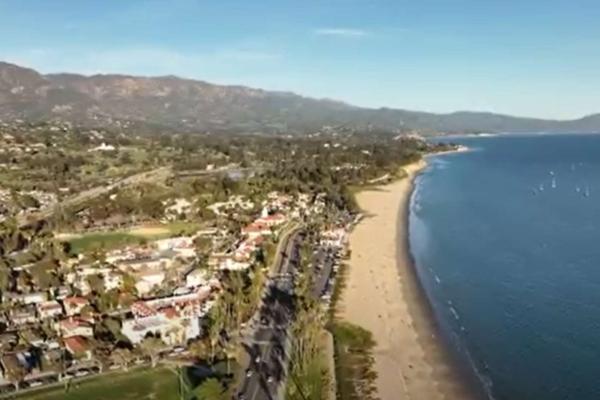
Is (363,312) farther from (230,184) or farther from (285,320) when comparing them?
(230,184)

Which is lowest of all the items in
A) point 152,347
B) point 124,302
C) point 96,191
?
point 124,302

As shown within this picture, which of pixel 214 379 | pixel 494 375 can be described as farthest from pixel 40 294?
pixel 494 375

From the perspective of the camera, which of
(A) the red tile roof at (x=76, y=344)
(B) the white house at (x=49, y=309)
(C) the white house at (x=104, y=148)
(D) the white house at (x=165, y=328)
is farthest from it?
(C) the white house at (x=104, y=148)

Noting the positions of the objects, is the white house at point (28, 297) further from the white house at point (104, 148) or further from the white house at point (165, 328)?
A: the white house at point (104, 148)

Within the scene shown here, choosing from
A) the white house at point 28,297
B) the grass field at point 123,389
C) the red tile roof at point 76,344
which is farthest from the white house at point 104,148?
the grass field at point 123,389

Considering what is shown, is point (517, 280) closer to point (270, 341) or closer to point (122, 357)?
point (270, 341)

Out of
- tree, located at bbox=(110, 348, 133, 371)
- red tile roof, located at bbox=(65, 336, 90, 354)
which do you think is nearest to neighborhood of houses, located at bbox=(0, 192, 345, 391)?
red tile roof, located at bbox=(65, 336, 90, 354)

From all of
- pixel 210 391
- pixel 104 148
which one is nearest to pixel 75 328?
pixel 210 391
